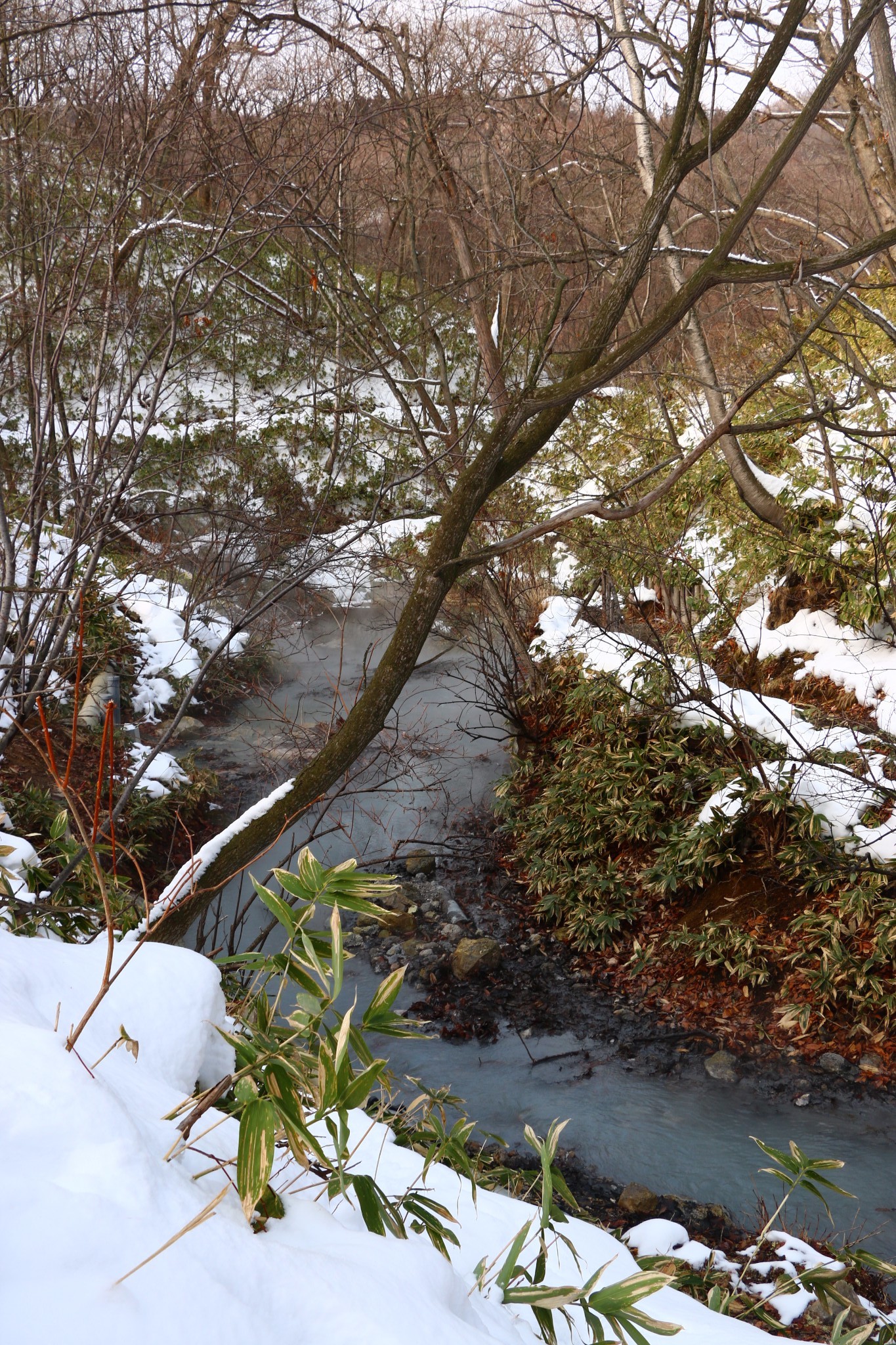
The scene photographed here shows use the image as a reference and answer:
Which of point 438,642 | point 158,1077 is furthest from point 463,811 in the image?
point 158,1077

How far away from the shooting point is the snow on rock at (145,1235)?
691mm

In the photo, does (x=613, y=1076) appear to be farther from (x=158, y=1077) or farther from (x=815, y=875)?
(x=158, y=1077)

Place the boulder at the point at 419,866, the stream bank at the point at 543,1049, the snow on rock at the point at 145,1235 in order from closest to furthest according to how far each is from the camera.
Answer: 1. the snow on rock at the point at 145,1235
2. the stream bank at the point at 543,1049
3. the boulder at the point at 419,866

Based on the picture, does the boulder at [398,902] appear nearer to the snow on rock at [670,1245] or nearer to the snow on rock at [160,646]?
the snow on rock at [160,646]

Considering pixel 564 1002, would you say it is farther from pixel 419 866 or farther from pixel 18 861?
pixel 18 861

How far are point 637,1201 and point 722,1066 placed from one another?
104 centimetres

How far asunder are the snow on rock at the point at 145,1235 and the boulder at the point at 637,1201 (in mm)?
3016

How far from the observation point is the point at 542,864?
623 centimetres

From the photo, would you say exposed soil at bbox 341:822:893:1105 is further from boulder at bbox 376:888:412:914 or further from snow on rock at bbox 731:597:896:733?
snow on rock at bbox 731:597:896:733

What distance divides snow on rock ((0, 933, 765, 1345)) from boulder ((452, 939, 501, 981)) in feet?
14.5

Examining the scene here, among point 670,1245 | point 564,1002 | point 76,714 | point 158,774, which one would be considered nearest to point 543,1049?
point 564,1002

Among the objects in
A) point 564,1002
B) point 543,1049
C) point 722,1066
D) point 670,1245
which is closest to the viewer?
point 670,1245

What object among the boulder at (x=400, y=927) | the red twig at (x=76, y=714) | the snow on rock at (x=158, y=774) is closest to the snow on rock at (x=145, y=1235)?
the red twig at (x=76, y=714)

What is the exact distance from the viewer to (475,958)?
553 centimetres
